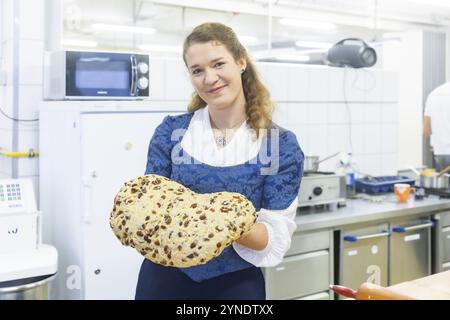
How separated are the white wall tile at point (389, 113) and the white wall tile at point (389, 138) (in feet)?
0.13

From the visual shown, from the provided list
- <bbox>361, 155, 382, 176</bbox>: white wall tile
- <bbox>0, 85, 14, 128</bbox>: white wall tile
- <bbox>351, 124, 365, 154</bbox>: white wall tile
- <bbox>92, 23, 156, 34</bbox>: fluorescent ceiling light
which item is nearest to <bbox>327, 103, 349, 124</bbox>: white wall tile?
<bbox>351, 124, 365, 154</bbox>: white wall tile

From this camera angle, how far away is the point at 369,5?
24.8ft

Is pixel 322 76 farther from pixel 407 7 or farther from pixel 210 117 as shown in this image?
pixel 407 7

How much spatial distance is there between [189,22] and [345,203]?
19.6 feet

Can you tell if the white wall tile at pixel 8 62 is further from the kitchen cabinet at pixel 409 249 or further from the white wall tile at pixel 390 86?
the white wall tile at pixel 390 86

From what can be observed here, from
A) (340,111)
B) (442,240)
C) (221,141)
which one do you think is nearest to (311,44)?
(340,111)

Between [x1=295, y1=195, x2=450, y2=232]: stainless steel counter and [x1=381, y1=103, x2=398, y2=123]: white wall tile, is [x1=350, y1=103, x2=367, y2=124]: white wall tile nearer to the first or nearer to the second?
[x1=381, y1=103, x2=398, y2=123]: white wall tile

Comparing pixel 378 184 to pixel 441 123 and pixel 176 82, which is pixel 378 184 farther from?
pixel 176 82

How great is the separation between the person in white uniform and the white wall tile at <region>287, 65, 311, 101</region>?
1.39 meters

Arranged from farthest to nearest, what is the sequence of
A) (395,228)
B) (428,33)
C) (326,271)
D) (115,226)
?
(428,33) → (395,228) → (326,271) → (115,226)

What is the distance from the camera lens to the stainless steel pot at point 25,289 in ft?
7.12

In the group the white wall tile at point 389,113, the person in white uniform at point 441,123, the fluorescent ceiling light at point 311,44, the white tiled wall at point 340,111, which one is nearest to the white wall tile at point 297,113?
the white tiled wall at point 340,111

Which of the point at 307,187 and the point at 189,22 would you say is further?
the point at 189,22
